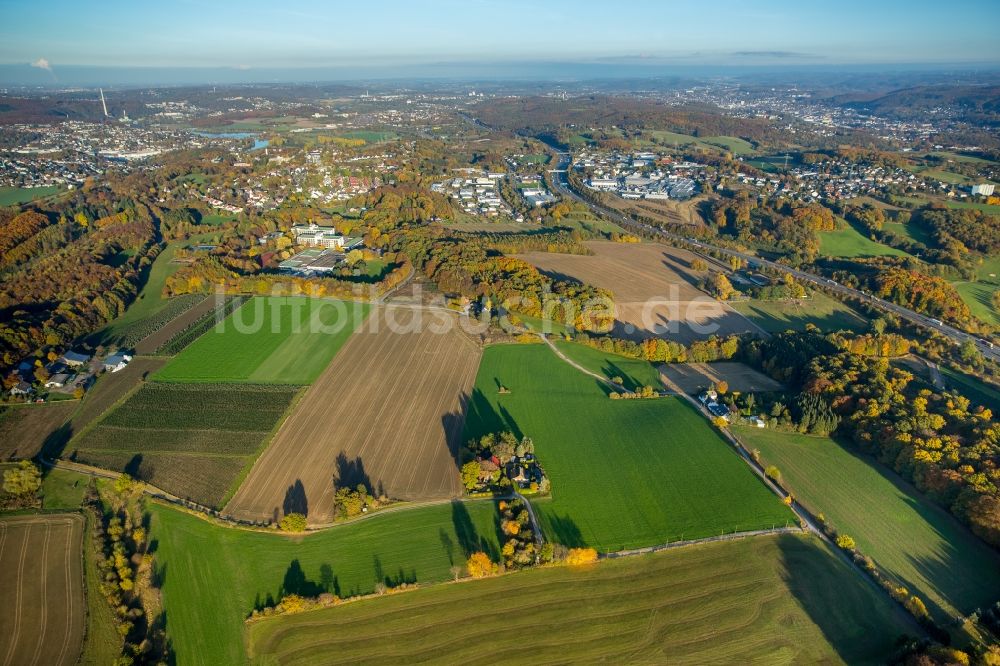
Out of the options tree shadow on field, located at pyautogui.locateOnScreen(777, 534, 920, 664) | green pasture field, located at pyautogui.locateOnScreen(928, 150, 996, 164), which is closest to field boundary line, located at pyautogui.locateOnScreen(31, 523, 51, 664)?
tree shadow on field, located at pyautogui.locateOnScreen(777, 534, 920, 664)

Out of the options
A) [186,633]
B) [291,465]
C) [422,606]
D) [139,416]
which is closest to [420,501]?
[422,606]

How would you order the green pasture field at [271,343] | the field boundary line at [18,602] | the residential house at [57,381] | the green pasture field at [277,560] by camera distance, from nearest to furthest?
the field boundary line at [18,602]
the green pasture field at [277,560]
the residential house at [57,381]
the green pasture field at [271,343]

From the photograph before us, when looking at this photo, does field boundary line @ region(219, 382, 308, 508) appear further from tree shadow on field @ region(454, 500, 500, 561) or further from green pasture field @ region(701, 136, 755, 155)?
green pasture field @ region(701, 136, 755, 155)

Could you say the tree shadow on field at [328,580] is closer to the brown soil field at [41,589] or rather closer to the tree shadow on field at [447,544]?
the tree shadow on field at [447,544]

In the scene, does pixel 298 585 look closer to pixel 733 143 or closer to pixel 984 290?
pixel 984 290

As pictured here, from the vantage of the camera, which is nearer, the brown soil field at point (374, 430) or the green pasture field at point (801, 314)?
the brown soil field at point (374, 430)

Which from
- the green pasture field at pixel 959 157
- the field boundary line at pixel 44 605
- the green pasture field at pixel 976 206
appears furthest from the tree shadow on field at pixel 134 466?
the green pasture field at pixel 959 157
